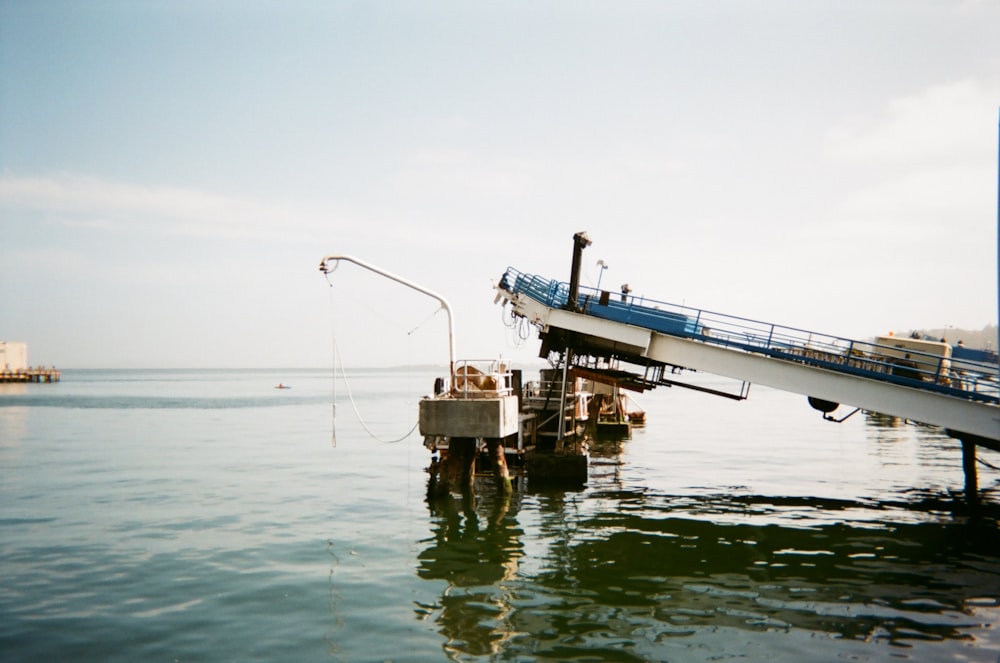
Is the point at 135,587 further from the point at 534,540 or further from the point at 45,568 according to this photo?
the point at 534,540

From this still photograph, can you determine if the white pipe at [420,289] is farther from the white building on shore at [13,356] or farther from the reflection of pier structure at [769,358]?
the white building on shore at [13,356]

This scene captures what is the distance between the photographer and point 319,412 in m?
86.7

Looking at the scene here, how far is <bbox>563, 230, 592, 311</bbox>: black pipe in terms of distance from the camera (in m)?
27.1

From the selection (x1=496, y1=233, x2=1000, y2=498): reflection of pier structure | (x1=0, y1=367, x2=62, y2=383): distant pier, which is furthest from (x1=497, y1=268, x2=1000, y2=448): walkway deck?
(x1=0, y1=367, x2=62, y2=383): distant pier

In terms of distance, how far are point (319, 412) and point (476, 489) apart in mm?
61524

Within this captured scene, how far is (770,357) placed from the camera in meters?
23.8

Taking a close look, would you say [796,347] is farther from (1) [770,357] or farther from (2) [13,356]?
(2) [13,356]

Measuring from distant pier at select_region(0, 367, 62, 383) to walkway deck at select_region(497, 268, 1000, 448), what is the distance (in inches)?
6496

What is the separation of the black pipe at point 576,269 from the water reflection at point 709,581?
748 centimetres

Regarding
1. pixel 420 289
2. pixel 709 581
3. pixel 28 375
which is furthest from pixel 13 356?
pixel 709 581

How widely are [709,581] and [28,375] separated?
181825mm

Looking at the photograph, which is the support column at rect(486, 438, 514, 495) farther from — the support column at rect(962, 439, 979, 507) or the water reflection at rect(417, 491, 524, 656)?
the support column at rect(962, 439, 979, 507)

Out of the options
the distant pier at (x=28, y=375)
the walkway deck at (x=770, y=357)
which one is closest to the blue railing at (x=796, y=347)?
the walkway deck at (x=770, y=357)

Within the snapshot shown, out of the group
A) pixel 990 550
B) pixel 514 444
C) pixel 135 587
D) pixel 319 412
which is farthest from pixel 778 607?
pixel 319 412
